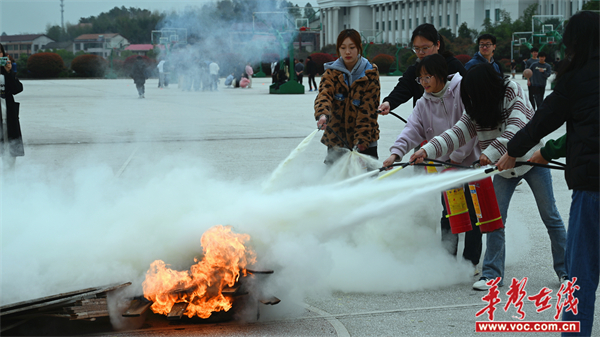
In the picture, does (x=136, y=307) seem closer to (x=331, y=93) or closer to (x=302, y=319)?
(x=302, y=319)

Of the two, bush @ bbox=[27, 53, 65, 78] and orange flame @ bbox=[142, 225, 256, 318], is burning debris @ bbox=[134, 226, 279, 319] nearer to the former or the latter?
orange flame @ bbox=[142, 225, 256, 318]

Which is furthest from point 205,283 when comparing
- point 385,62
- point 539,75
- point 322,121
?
point 385,62

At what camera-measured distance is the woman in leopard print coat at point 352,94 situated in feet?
16.0

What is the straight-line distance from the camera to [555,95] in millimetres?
2750

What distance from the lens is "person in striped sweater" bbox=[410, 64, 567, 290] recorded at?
3758 mm

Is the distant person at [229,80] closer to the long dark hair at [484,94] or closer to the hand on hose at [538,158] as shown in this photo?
the long dark hair at [484,94]

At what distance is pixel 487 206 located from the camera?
391cm

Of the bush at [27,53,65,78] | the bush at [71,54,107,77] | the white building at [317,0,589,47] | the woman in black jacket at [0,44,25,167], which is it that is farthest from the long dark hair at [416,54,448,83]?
the white building at [317,0,589,47]

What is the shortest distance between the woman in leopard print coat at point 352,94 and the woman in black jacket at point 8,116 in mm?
4484

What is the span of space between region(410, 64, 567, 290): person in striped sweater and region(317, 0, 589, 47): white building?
86182 millimetres

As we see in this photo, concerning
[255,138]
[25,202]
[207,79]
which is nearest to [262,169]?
[255,138]

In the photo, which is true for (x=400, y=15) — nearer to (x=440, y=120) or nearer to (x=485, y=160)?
(x=440, y=120)

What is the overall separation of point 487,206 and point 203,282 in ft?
6.36

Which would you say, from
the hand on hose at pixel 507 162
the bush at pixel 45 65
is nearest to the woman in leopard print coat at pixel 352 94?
the hand on hose at pixel 507 162
